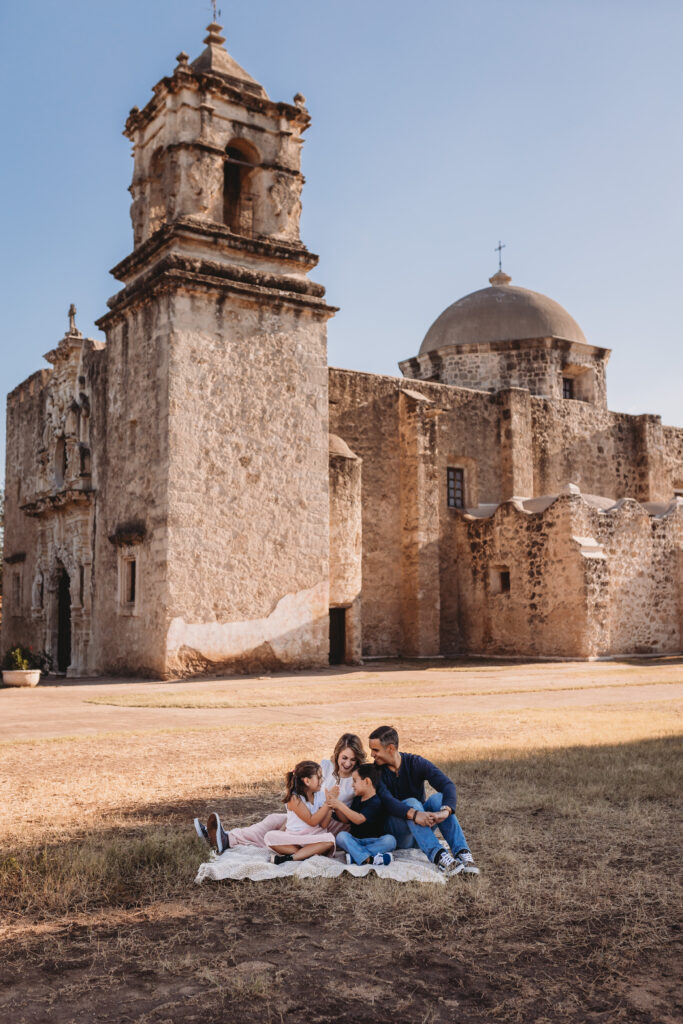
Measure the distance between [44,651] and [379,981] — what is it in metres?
17.7

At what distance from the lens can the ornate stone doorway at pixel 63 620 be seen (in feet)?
63.7

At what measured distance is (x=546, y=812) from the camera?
18.2 feet

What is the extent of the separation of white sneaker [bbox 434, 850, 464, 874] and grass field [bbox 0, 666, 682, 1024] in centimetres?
9

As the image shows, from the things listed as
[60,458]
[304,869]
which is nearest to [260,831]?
[304,869]

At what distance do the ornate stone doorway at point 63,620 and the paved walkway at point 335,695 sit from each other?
2.72m

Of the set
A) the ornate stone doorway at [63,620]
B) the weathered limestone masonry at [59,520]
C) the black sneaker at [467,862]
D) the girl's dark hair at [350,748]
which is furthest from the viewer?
the ornate stone doorway at [63,620]

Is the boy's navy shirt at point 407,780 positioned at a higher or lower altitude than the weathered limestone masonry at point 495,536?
lower

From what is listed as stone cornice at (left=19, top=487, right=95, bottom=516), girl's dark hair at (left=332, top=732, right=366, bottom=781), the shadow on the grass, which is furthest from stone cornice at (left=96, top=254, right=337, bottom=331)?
girl's dark hair at (left=332, top=732, right=366, bottom=781)

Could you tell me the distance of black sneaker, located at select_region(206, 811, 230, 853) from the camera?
4664 millimetres

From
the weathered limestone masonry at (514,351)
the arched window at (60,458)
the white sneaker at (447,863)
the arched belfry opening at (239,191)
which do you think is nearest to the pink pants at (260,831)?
the white sneaker at (447,863)

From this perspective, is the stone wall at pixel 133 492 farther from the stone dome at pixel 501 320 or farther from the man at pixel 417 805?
the stone dome at pixel 501 320

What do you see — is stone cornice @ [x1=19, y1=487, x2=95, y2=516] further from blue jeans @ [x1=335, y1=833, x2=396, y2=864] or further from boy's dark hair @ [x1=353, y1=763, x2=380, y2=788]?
blue jeans @ [x1=335, y1=833, x2=396, y2=864]

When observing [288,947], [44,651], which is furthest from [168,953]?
[44,651]

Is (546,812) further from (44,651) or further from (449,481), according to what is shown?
(449,481)
